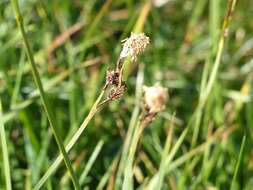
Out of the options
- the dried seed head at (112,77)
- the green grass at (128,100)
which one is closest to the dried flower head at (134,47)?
the dried seed head at (112,77)

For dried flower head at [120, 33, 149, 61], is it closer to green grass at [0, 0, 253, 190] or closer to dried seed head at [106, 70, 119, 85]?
dried seed head at [106, 70, 119, 85]

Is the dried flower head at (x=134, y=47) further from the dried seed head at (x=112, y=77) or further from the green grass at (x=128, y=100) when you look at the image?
the green grass at (x=128, y=100)

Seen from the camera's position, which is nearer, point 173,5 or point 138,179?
point 138,179

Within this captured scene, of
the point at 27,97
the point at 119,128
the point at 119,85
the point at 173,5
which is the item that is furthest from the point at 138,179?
the point at 173,5

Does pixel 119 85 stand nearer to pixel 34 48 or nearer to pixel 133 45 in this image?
pixel 133 45

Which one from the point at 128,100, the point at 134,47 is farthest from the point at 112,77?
the point at 128,100
